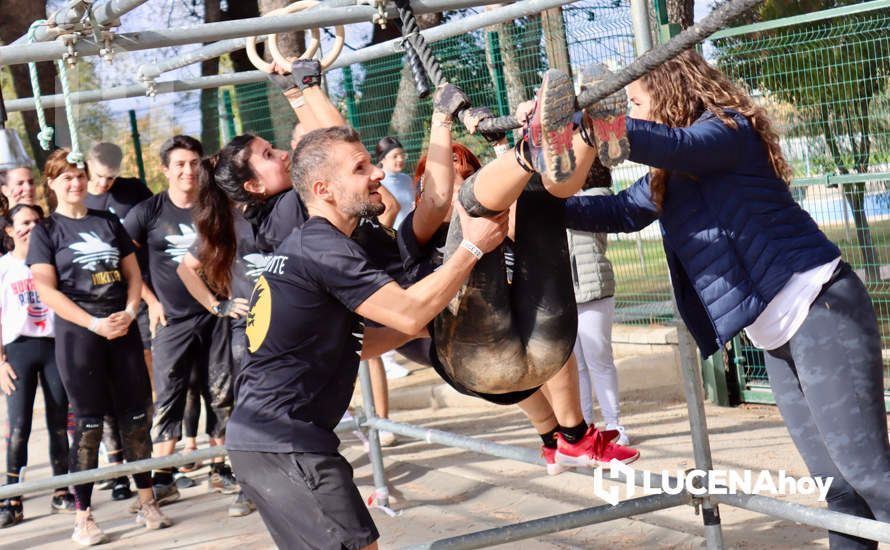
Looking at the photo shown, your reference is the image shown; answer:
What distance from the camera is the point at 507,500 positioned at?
5023 millimetres

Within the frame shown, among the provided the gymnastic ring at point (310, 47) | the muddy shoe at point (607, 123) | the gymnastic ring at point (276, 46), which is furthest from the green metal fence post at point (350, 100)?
the muddy shoe at point (607, 123)

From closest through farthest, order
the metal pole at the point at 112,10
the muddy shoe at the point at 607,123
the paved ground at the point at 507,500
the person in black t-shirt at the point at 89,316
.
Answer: the muddy shoe at the point at 607,123
the metal pole at the point at 112,10
the paved ground at the point at 507,500
the person in black t-shirt at the point at 89,316

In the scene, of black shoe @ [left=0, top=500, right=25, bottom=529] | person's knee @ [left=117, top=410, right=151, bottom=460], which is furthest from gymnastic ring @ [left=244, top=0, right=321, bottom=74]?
black shoe @ [left=0, top=500, right=25, bottom=529]

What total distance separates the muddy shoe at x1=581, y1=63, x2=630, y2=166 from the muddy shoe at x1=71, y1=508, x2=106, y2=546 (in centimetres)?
378

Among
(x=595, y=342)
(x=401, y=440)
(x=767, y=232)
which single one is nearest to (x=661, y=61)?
(x=767, y=232)

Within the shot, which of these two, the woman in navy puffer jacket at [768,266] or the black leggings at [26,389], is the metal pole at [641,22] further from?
the black leggings at [26,389]

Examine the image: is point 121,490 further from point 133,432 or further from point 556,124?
point 556,124

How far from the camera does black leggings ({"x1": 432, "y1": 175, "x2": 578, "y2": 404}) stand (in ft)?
9.23

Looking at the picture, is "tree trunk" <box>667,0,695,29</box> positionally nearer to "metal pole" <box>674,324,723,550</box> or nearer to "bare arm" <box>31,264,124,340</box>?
"metal pole" <box>674,324,723,550</box>

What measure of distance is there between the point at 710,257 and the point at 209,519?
3442mm

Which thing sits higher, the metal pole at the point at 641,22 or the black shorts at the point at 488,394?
the metal pole at the point at 641,22

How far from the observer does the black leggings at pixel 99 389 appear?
16.7ft

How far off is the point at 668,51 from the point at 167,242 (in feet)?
13.1

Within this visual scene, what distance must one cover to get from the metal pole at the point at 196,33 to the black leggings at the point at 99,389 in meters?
2.41
